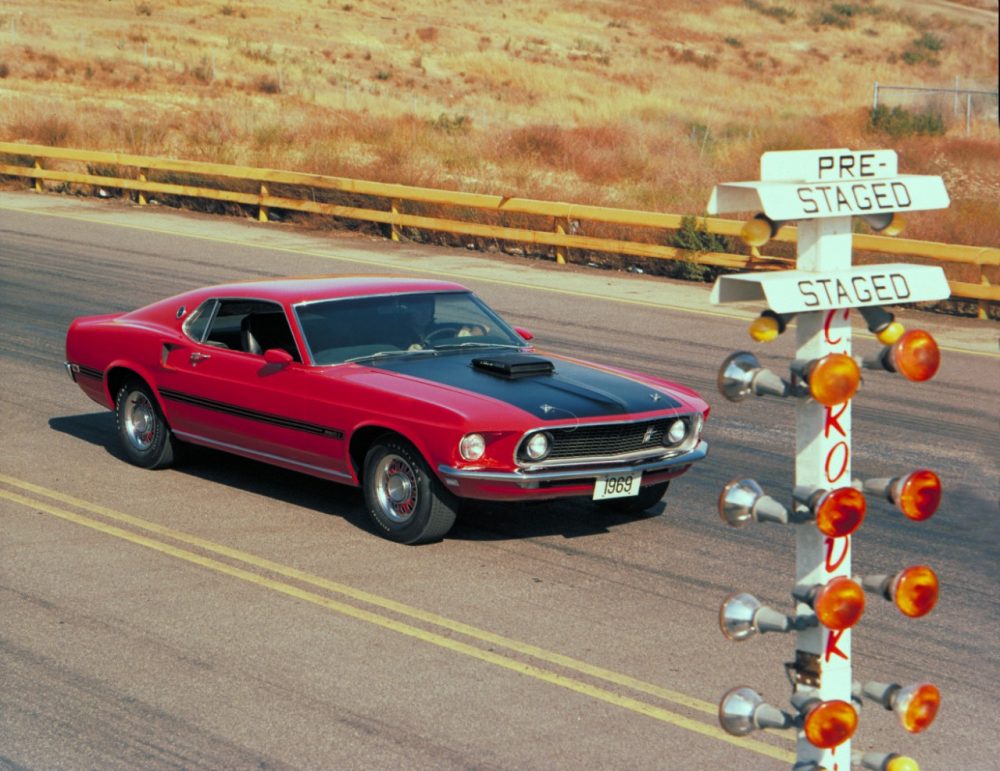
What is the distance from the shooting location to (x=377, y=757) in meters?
5.82

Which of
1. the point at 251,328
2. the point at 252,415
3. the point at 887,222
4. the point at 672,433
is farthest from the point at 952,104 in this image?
the point at 887,222

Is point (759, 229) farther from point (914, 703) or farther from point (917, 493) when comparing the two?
point (914, 703)

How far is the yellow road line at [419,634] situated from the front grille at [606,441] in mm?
1357

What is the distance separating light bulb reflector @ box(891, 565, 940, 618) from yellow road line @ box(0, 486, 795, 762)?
8.79ft

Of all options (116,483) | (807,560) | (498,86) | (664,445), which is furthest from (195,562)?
(498,86)

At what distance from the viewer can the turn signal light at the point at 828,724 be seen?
3238 mm

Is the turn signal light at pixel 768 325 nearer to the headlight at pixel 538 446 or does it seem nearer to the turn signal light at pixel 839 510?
the turn signal light at pixel 839 510

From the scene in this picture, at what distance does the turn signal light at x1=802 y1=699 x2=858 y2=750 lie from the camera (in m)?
3.24

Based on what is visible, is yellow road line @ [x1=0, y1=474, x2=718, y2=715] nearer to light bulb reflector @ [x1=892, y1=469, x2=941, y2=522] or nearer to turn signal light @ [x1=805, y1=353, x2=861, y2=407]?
light bulb reflector @ [x1=892, y1=469, x2=941, y2=522]

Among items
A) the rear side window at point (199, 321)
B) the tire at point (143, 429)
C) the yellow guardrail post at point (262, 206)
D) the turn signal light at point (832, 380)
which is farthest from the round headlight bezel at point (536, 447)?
the yellow guardrail post at point (262, 206)

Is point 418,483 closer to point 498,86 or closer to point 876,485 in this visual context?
point 876,485

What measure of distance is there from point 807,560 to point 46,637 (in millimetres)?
4706

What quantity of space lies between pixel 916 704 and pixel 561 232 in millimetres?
19410

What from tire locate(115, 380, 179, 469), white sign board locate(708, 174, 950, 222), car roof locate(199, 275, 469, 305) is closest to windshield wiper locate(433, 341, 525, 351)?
car roof locate(199, 275, 469, 305)
